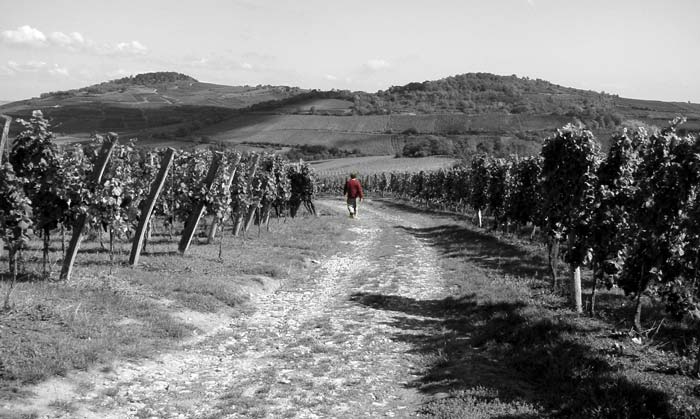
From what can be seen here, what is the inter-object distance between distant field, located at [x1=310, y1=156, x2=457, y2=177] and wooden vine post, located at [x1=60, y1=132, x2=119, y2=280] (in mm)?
67182

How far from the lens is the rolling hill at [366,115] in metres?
101

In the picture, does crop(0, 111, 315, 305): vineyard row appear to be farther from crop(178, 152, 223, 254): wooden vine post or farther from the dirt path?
the dirt path

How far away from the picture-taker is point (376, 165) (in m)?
87.6

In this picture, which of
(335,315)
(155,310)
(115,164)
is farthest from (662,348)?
(115,164)

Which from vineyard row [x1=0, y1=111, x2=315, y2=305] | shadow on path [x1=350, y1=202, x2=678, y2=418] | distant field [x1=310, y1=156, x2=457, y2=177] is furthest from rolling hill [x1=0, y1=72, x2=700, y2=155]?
shadow on path [x1=350, y1=202, x2=678, y2=418]

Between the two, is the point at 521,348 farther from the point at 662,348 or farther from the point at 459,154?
the point at 459,154

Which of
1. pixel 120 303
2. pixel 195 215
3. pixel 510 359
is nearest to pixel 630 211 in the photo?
pixel 510 359

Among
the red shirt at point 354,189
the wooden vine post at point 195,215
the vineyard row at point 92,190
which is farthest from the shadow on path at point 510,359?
the red shirt at point 354,189

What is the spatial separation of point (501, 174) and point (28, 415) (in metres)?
28.2

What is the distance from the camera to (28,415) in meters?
5.90

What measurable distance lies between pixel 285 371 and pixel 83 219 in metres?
6.39

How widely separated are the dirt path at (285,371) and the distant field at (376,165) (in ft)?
222

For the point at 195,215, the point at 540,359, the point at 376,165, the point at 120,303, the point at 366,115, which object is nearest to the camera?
the point at 540,359

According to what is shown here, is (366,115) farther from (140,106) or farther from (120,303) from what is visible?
(120,303)
